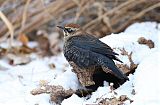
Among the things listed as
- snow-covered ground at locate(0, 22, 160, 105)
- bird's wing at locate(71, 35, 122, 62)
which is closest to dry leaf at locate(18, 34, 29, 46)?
snow-covered ground at locate(0, 22, 160, 105)

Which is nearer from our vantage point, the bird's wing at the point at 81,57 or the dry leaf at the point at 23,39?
the bird's wing at the point at 81,57

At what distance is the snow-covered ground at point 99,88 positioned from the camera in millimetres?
2850

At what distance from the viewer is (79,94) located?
3256 mm

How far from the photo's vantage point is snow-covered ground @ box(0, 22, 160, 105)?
2850 mm

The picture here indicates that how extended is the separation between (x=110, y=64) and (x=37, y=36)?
2723 millimetres

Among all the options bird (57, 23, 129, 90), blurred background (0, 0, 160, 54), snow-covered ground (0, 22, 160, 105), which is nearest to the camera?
snow-covered ground (0, 22, 160, 105)

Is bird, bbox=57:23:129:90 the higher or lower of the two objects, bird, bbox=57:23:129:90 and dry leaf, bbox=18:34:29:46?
the lower

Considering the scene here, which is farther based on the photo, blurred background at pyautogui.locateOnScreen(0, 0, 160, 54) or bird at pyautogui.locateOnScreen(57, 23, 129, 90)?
blurred background at pyautogui.locateOnScreen(0, 0, 160, 54)

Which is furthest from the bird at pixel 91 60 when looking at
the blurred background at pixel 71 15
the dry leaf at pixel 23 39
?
the dry leaf at pixel 23 39

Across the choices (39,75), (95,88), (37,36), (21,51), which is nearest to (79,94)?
(95,88)

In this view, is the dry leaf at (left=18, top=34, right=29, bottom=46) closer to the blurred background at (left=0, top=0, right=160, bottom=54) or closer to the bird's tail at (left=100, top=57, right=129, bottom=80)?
the blurred background at (left=0, top=0, right=160, bottom=54)

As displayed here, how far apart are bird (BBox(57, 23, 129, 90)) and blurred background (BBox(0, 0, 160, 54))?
1875 millimetres

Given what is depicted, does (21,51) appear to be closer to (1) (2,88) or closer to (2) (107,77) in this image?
(1) (2,88)

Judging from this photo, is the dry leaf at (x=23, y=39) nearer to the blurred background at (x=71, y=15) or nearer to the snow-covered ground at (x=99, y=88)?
the blurred background at (x=71, y=15)
